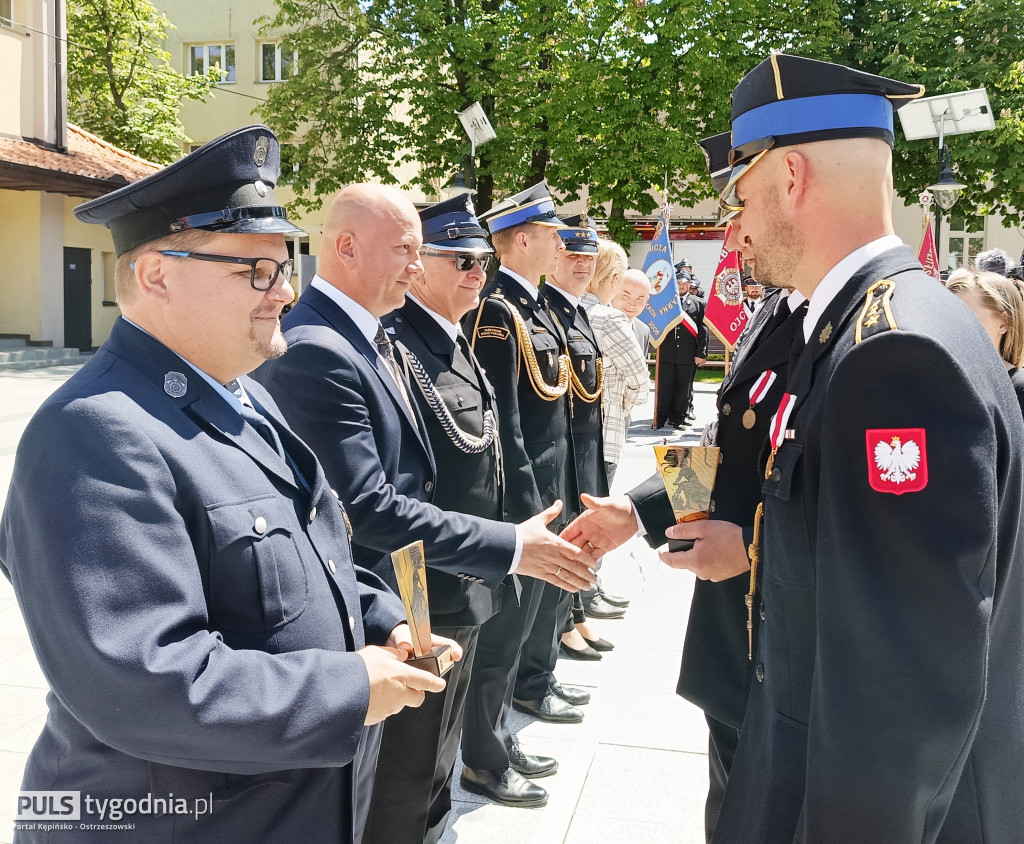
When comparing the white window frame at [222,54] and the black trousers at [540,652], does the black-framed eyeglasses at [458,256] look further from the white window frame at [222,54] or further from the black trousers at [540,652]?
the white window frame at [222,54]

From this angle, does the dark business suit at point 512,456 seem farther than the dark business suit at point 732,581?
Yes

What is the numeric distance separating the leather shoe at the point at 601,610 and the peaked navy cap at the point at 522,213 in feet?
8.23

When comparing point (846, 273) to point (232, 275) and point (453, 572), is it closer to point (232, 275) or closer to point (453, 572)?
point (232, 275)

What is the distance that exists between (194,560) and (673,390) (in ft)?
41.9

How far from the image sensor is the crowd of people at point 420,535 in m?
1.50

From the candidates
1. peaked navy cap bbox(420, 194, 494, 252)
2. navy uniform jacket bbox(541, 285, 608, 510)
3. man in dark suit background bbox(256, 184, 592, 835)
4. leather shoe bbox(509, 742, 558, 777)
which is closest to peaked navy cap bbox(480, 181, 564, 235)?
navy uniform jacket bbox(541, 285, 608, 510)

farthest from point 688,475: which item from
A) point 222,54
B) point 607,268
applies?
point 222,54

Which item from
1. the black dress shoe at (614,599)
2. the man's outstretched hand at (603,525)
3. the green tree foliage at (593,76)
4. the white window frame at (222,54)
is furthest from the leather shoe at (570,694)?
the white window frame at (222,54)

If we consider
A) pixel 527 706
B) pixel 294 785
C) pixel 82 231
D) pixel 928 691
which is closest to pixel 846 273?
pixel 928 691

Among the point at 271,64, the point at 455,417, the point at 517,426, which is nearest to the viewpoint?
the point at 455,417

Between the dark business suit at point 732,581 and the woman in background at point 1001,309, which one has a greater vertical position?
the woman in background at point 1001,309

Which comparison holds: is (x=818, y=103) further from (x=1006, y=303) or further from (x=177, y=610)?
(x=1006, y=303)

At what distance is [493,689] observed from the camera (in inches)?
151

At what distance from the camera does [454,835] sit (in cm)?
349
